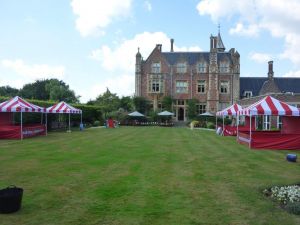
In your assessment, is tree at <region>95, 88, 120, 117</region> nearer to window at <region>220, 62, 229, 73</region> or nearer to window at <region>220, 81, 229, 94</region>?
window at <region>220, 81, 229, 94</region>

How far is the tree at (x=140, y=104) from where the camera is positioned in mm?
44406

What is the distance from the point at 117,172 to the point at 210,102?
37673 mm

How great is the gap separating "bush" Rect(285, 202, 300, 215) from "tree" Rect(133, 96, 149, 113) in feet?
127

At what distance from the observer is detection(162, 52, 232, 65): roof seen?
46525mm

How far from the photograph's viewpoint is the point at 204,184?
25.8 feet

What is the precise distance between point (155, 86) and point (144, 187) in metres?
39.7

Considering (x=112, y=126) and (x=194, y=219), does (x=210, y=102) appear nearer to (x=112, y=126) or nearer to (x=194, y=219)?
(x=112, y=126)

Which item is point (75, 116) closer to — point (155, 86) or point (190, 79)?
point (155, 86)

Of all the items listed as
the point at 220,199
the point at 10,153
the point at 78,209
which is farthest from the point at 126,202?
the point at 10,153

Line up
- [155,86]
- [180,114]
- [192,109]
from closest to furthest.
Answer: [192,109]
[180,114]
[155,86]

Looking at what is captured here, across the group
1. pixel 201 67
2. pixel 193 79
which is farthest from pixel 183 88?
pixel 201 67

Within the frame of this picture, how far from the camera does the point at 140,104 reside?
4484cm

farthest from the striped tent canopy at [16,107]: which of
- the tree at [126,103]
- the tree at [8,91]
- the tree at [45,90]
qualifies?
the tree at [8,91]

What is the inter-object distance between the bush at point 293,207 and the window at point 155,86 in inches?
1605
